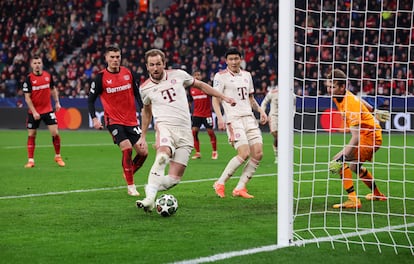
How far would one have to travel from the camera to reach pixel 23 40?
37.7 metres

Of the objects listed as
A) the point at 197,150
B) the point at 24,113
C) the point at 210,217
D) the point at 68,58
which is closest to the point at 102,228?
the point at 210,217

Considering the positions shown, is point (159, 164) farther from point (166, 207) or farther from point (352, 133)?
point (352, 133)

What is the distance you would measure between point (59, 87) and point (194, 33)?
642cm

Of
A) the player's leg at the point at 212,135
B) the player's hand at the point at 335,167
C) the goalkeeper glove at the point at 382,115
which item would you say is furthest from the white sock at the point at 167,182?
the player's leg at the point at 212,135

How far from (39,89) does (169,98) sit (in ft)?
24.3

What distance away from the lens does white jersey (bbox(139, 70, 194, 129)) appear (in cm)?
939

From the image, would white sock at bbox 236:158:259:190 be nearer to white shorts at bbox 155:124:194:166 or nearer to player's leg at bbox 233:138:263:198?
player's leg at bbox 233:138:263:198

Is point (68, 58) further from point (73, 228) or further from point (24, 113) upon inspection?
point (73, 228)

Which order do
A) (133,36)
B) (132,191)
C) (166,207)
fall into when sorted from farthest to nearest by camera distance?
(133,36)
(132,191)
(166,207)

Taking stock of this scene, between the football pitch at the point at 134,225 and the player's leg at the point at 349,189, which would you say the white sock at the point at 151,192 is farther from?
the player's leg at the point at 349,189

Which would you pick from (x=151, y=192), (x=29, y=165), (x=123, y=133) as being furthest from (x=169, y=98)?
(x=29, y=165)

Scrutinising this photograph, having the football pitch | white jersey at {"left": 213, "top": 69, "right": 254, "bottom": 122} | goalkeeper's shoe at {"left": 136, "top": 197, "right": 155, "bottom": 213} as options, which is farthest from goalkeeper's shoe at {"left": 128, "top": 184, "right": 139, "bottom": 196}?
goalkeeper's shoe at {"left": 136, "top": 197, "right": 155, "bottom": 213}

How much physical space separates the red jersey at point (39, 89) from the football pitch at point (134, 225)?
5.96 feet

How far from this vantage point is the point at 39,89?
635 inches
